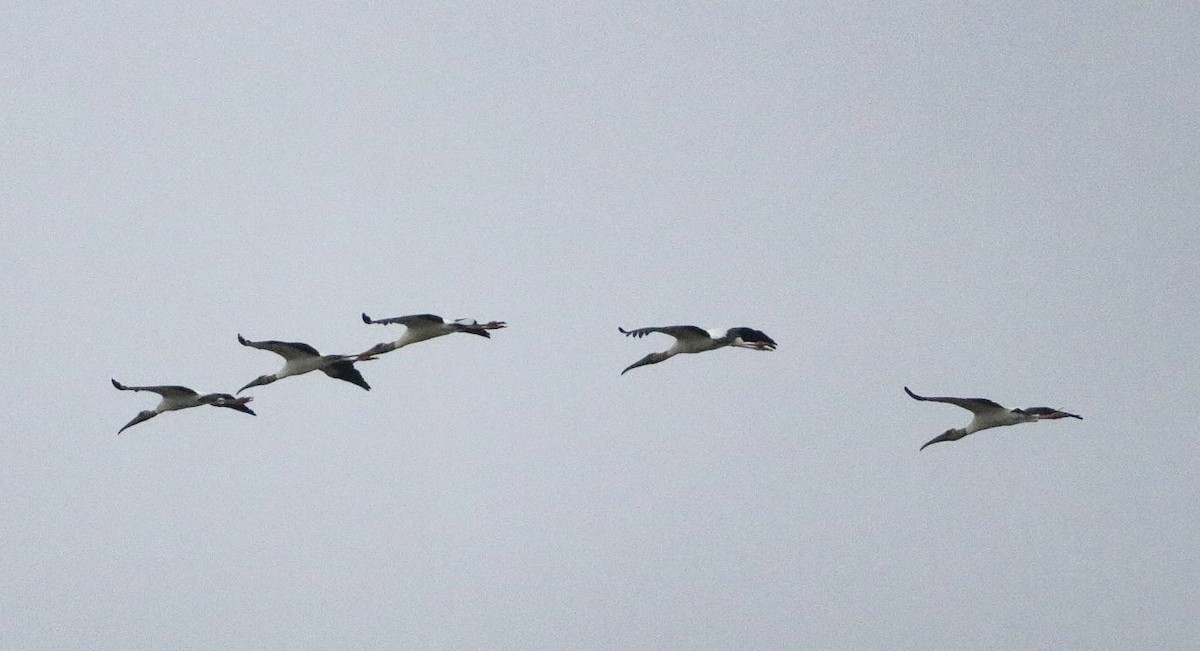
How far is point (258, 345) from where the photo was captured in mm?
45625

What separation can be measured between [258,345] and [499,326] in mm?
5068

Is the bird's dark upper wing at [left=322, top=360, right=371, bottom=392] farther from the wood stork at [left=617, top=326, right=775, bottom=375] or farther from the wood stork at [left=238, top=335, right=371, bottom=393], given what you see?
the wood stork at [left=617, top=326, right=775, bottom=375]

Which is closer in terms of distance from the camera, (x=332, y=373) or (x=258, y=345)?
(x=258, y=345)

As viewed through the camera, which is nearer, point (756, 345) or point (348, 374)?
point (756, 345)

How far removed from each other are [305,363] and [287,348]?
998 millimetres

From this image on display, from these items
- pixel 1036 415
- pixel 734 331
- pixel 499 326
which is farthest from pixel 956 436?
pixel 499 326

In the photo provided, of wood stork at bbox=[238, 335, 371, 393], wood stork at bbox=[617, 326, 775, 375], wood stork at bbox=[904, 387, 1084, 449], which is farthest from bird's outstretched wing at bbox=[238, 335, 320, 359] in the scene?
wood stork at bbox=[904, 387, 1084, 449]

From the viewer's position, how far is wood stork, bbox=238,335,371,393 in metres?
46.4

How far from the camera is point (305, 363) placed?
47.6 m

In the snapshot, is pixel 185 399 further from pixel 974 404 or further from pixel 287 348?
pixel 974 404

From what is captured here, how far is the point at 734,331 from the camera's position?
45.4 meters

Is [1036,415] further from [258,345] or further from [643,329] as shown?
[258,345]

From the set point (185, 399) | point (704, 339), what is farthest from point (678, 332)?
point (185, 399)

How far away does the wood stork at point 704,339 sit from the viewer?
44719mm
